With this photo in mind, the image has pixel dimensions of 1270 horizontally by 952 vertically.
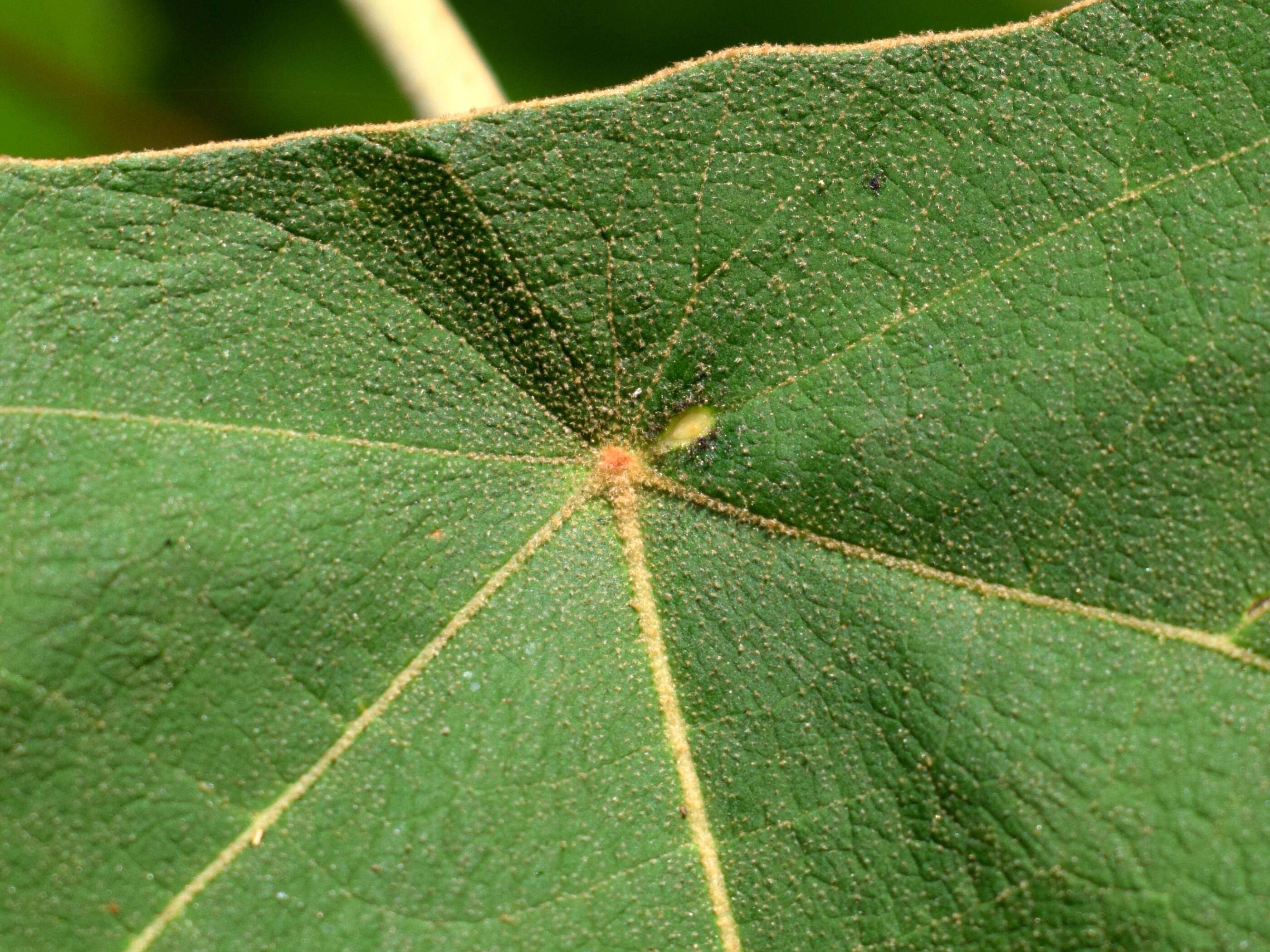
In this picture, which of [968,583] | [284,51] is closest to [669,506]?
[968,583]

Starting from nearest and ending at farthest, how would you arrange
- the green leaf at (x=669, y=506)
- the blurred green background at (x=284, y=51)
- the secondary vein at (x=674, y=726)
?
the green leaf at (x=669, y=506) → the secondary vein at (x=674, y=726) → the blurred green background at (x=284, y=51)

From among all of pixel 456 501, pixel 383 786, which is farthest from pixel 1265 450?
pixel 383 786

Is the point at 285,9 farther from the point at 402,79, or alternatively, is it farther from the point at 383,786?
the point at 383,786

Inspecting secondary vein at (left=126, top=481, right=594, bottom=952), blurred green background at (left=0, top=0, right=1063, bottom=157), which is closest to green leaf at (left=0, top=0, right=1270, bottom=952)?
secondary vein at (left=126, top=481, right=594, bottom=952)

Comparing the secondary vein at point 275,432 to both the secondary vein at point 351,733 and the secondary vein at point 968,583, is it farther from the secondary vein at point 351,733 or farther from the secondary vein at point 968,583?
the secondary vein at point 968,583

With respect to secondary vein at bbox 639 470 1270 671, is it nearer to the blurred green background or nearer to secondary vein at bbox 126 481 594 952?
secondary vein at bbox 126 481 594 952

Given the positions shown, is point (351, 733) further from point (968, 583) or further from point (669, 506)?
point (968, 583)

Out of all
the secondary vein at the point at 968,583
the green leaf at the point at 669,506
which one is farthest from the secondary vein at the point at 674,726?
the secondary vein at the point at 968,583
